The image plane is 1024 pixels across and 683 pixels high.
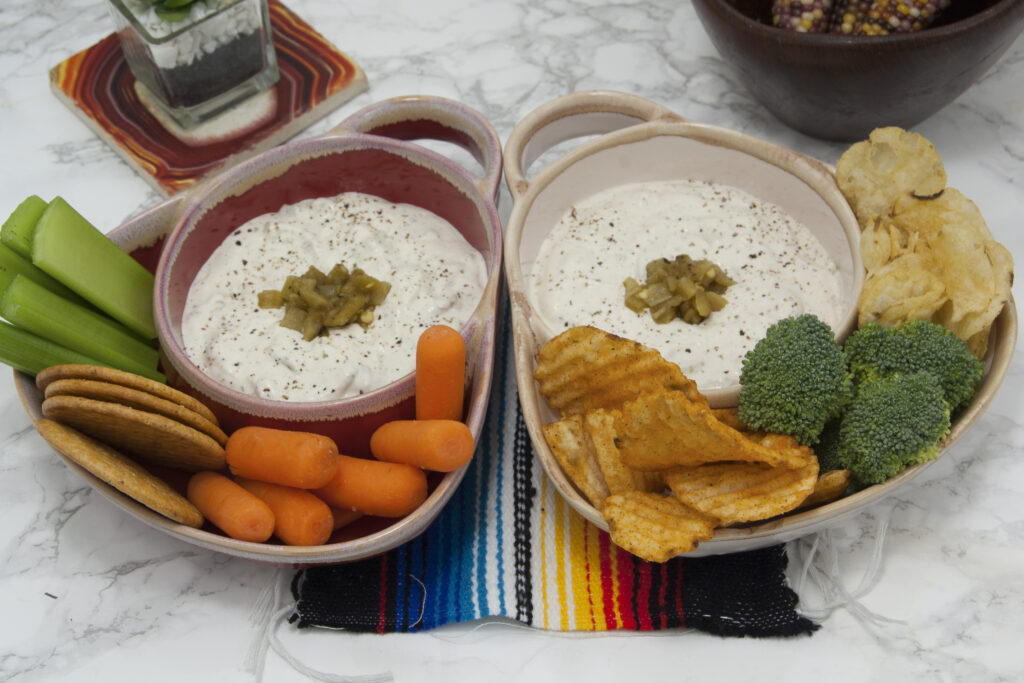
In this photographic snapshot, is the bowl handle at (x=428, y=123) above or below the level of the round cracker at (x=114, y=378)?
above

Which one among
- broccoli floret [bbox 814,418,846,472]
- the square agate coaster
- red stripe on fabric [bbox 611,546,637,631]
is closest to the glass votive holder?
the square agate coaster

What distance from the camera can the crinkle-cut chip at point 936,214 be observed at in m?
1.85

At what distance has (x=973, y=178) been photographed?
2.40 m

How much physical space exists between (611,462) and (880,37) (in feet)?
3.46

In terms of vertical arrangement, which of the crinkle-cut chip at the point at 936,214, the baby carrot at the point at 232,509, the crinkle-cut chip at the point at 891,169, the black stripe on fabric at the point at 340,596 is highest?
the crinkle-cut chip at the point at 891,169

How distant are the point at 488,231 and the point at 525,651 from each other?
824mm

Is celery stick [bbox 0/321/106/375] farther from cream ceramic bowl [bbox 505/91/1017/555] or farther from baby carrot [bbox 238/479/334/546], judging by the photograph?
cream ceramic bowl [bbox 505/91/1017/555]

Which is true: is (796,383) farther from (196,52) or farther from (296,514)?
(196,52)

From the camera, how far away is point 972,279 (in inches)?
68.8

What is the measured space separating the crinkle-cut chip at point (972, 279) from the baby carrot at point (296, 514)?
1.17 metres

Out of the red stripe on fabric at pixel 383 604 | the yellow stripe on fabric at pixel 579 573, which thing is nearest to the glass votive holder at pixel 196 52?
the red stripe on fabric at pixel 383 604

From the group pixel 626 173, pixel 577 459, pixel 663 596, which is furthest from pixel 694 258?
pixel 663 596

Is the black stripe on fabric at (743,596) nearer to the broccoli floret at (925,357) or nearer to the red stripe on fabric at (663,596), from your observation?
the red stripe on fabric at (663,596)

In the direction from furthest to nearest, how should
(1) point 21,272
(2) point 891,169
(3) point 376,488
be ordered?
(2) point 891,169
(1) point 21,272
(3) point 376,488
